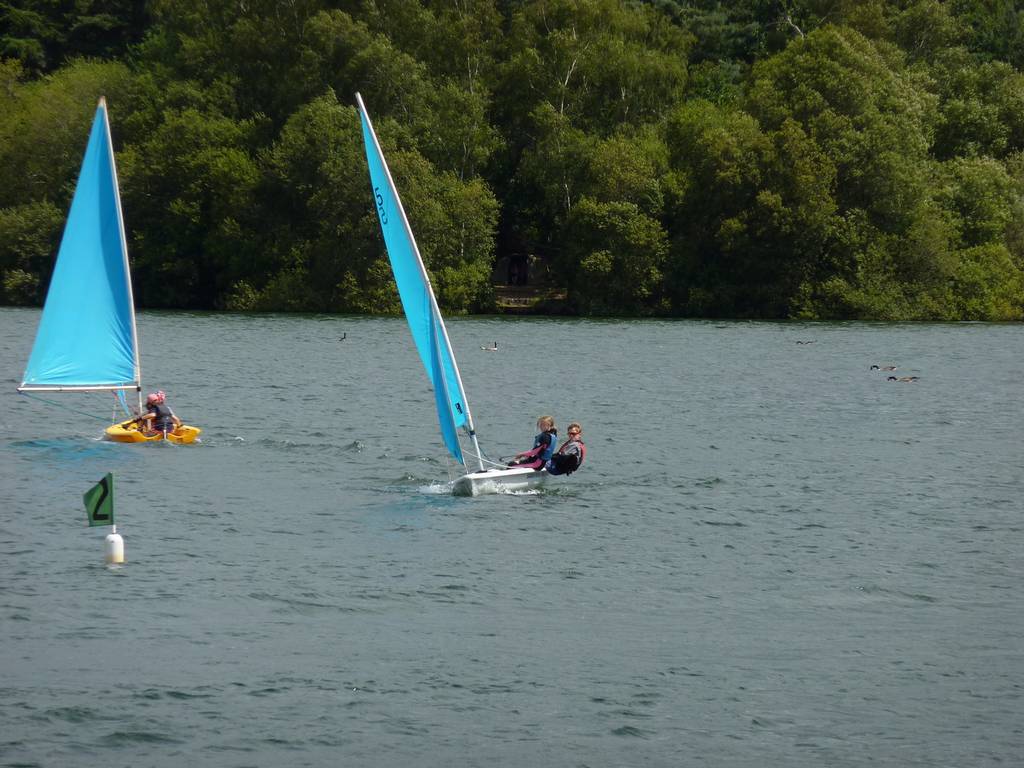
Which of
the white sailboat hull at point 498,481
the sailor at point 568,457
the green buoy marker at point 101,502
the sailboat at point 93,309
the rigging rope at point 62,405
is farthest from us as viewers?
the rigging rope at point 62,405

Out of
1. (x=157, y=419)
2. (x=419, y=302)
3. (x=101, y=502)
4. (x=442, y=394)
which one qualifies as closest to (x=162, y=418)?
(x=157, y=419)

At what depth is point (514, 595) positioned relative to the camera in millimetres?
22219

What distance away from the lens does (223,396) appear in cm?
4719

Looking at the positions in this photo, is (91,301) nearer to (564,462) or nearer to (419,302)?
(419,302)

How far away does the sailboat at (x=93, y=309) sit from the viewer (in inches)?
1420

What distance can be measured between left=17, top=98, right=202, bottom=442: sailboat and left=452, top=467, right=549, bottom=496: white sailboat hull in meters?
9.31

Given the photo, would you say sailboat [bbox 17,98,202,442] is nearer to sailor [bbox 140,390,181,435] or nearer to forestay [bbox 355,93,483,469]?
sailor [bbox 140,390,181,435]

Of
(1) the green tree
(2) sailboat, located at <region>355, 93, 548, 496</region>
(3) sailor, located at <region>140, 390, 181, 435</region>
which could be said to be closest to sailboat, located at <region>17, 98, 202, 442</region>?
(3) sailor, located at <region>140, 390, 181, 435</region>

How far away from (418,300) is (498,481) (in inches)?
159

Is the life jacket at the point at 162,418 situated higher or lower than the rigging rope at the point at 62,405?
higher

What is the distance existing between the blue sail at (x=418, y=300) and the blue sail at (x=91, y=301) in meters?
11.1

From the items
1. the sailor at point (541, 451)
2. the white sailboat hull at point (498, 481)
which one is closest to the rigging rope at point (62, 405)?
the white sailboat hull at point (498, 481)

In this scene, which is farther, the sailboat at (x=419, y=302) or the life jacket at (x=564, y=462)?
the life jacket at (x=564, y=462)

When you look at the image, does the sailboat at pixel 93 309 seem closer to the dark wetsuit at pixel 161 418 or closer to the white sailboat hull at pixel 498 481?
the dark wetsuit at pixel 161 418
